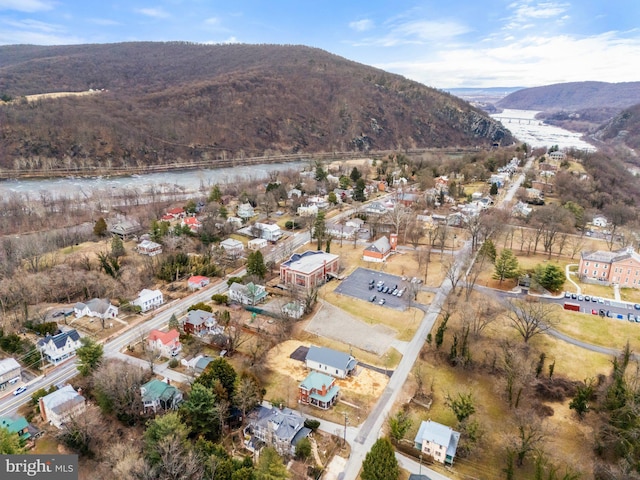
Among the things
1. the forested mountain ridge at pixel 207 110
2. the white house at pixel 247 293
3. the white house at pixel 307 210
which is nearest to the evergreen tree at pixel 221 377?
the white house at pixel 247 293

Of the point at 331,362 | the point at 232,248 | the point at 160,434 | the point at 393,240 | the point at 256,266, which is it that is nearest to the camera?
the point at 160,434

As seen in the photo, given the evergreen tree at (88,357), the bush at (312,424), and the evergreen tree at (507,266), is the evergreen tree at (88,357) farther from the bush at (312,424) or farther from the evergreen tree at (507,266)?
the evergreen tree at (507,266)

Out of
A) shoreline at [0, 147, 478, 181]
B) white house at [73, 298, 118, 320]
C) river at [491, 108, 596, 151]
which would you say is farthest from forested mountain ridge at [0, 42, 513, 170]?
white house at [73, 298, 118, 320]

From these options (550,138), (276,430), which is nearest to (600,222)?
(276,430)

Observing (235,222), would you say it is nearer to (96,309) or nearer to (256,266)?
(256,266)

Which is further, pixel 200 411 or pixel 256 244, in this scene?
pixel 256 244

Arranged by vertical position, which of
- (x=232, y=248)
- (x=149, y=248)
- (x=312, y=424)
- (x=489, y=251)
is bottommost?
(x=312, y=424)

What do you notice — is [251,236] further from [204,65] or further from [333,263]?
[204,65]

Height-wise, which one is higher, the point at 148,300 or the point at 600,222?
the point at 148,300
